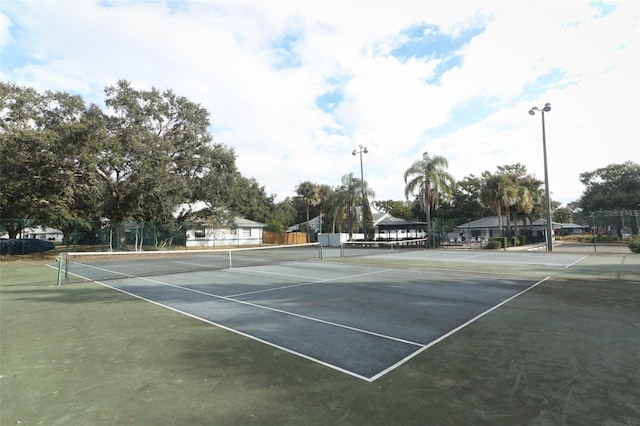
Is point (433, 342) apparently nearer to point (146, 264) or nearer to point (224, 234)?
point (146, 264)

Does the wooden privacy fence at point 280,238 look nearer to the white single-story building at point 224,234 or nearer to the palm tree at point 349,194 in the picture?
the white single-story building at point 224,234

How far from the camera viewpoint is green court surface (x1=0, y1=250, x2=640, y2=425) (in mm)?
3492

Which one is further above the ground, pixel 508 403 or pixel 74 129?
pixel 74 129

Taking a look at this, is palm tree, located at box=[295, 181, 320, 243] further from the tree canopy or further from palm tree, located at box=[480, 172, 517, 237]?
palm tree, located at box=[480, 172, 517, 237]

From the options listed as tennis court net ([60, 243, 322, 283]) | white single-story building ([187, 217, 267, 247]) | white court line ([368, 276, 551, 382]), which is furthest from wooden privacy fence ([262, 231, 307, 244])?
white court line ([368, 276, 551, 382])

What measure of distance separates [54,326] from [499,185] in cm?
3742

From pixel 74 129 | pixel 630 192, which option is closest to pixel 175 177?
pixel 74 129

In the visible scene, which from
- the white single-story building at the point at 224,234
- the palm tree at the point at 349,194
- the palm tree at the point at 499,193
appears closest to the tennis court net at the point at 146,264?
the white single-story building at the point at 224,234

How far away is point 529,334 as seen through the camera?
6.06 meters

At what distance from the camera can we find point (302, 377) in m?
4.41

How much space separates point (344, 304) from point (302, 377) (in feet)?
14.5

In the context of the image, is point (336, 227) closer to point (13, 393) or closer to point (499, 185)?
point (499, 185)

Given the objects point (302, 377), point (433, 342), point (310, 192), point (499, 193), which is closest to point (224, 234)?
point (310, 192)

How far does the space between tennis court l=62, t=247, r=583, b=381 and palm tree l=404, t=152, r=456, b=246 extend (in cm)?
2216
